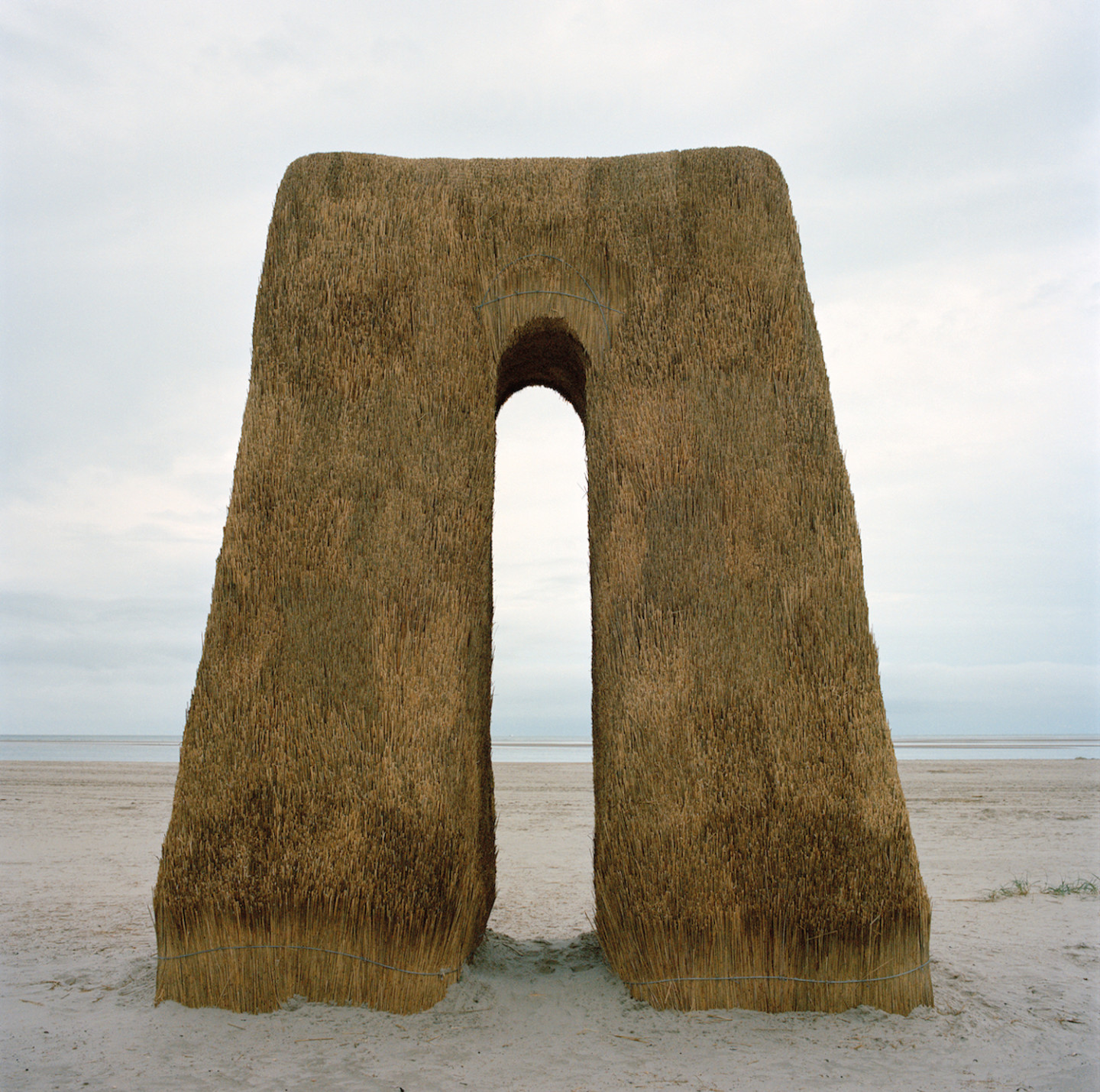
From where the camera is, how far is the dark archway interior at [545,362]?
539 cm

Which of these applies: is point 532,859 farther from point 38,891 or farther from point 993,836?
point 993,836

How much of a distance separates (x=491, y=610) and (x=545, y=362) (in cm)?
193

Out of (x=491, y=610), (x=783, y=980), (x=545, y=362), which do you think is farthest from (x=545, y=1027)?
(x=545, y=362)

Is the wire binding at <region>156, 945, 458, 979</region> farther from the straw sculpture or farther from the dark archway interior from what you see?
the dark archway interior

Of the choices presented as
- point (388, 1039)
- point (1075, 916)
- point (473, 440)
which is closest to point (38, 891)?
point (388, 1039)

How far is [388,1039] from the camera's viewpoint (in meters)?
4.07

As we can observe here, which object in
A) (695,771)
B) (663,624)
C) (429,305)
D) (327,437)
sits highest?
(429,305)

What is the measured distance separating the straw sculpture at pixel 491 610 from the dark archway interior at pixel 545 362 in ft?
0.19

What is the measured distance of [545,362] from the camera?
6.13 metres

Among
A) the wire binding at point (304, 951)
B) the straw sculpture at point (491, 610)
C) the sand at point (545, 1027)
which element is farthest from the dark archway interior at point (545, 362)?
the sand at point (545, 1027)

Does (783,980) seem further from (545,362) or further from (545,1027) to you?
(545,362)

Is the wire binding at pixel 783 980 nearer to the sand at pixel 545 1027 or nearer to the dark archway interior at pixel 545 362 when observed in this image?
the sand at pixel 545 1027

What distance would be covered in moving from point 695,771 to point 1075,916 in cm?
549

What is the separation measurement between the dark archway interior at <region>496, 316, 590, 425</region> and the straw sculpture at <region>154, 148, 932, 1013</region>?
6cm
